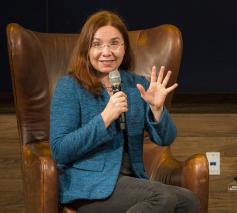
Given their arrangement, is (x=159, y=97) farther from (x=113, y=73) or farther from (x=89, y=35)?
(x=89, y=35)

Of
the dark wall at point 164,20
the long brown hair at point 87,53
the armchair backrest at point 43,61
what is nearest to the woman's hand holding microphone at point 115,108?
the long brown hair at point 87,53

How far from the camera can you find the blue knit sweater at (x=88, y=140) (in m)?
1.89

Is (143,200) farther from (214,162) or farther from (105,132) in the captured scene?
(214,162)

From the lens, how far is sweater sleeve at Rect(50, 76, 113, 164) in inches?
74.2

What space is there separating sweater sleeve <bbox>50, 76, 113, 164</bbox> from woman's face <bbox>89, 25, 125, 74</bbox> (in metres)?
0.12

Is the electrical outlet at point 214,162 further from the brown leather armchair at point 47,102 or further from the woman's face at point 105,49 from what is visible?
the woman's face at point 105,49

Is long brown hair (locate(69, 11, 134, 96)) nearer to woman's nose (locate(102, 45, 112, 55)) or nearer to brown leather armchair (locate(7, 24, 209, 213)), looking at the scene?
woman's nose (locate(102, 45, 112, 55))

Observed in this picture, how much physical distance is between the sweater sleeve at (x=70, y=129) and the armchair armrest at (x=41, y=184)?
0.07m

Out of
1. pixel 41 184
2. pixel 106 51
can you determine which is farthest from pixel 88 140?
pixel 106 51

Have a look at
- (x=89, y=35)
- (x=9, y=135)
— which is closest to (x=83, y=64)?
(x=89, y=35)

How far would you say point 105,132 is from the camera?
1888 mm

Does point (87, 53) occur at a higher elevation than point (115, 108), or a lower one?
higher

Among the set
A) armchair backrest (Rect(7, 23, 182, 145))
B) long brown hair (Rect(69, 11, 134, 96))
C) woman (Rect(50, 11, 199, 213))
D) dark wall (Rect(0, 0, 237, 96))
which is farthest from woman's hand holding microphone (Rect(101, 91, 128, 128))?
dark wall (Rect(0, 0, 237, 96))

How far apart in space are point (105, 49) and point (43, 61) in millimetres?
501
